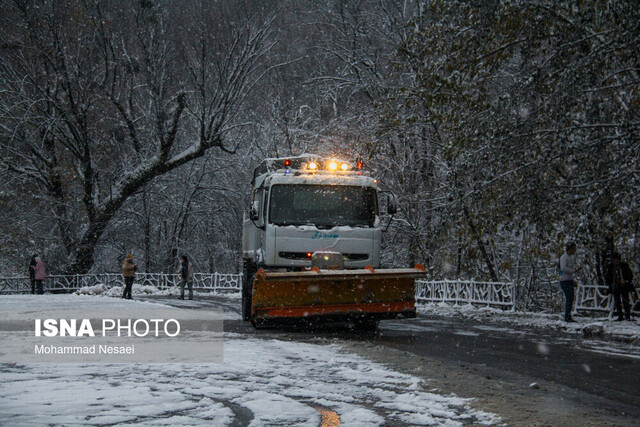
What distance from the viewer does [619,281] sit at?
55.4 ft

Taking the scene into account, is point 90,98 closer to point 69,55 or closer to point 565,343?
point 69,55

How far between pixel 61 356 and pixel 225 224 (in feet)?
121

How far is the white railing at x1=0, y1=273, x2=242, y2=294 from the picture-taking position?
3978 cm

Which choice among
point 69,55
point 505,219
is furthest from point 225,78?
point 505,219

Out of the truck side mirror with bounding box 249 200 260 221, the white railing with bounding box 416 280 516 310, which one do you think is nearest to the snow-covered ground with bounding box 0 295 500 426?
the truck side mirror with bounding box 249 200 260 221

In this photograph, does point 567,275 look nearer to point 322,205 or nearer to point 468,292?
point 322,205

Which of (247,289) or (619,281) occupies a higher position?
(619,281)

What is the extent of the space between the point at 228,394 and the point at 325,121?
29109 millimetres

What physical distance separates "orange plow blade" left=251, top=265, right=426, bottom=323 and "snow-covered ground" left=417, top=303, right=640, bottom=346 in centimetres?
402

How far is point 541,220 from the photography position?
601 inches

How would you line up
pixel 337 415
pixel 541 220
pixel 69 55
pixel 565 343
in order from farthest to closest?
pixel 69 55, pixel 541 220, pixel 565 343, pixel 337 415

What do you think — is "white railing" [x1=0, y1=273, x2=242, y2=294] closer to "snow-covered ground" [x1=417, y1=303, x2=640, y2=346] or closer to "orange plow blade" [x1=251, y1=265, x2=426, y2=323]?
"snow-covered ground" [x1=417, y1=303, x2=640, y2=346]

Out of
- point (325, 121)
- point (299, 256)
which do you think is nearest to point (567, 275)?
point (299, 256)

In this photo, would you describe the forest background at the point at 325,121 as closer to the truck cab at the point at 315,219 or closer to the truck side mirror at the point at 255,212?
the truck cab at the point at 315,219
